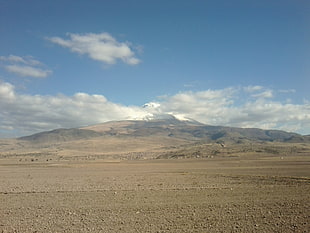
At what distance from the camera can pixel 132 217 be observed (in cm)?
1555

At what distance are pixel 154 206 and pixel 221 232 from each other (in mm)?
6462

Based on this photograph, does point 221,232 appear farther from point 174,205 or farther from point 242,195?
point 242,195

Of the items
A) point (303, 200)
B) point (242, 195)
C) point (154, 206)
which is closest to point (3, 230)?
point (154, 206)

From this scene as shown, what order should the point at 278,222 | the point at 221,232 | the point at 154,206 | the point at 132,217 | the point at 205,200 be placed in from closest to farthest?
the point at 221,232 → the point at 278,222 → the point at 132,217 → the point at 154,206 → the point at 205,200

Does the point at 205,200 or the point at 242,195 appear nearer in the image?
the point at 205,200

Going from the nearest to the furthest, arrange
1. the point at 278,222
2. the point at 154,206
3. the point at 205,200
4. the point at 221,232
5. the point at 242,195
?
the point at 221,232 → the point at 278,222 → the point at 154,206 → the point at 205,200 → the point at 242,195

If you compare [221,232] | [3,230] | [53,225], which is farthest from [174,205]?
[3,230]

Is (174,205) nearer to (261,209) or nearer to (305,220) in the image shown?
(261,209)

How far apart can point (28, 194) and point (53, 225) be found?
470 inches

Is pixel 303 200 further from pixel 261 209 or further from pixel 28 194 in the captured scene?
pixel 28 194

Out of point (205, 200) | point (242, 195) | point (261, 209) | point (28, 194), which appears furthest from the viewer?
point (28, 194)

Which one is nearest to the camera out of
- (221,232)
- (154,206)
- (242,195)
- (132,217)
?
(221,232)

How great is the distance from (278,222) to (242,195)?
8119mm

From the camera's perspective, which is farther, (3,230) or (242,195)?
(242,195)
